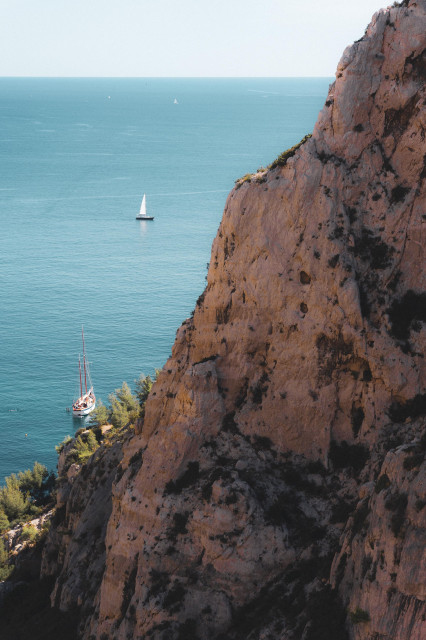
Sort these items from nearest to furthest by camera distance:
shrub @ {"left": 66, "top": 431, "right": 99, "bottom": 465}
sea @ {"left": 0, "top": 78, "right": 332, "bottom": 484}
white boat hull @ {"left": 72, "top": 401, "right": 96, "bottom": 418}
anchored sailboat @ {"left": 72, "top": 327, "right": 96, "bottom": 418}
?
1. shrub @ {"left": 66, "top": 431, "right": 99, "bottom": 465}
2. white boat hull @ {"left": 72, "top": 401, "right": 96, "bottom": 418}
3. anchored sailboat @ {"left": 72, "top": 327, "right": 96, "bottom": 418}
4. sea @ {"left": 0, "top": 78, "right": 332, "bottom": 484}

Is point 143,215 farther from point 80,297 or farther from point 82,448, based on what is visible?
point 82,448

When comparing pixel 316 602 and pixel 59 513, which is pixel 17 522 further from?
pixel 316 602

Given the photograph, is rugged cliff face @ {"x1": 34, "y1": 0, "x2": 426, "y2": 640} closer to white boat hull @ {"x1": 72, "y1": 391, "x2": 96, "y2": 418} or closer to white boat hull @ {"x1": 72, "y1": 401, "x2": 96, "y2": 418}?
white boat hull @ {"x1": 72, "y1": 401, "x2": 96, "y2": 418}

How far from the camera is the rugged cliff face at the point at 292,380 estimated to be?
105 feet

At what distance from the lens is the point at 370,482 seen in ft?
96.9

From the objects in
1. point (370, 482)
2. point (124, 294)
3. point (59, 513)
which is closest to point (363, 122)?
point (370, 482)

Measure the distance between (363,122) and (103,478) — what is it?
24.1 metres

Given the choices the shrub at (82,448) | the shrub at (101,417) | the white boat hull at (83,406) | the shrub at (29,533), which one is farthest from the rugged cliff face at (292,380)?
the white boat hull at (83,406)

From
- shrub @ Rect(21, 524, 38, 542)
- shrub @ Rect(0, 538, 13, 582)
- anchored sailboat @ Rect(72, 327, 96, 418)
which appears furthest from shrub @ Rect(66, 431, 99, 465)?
anchored sailboat @ Rect(72, 327, 96, 418)

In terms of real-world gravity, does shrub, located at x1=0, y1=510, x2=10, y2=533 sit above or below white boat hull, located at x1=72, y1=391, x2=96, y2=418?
below

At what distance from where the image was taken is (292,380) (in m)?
34.1

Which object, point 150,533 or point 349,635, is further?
point 150,533

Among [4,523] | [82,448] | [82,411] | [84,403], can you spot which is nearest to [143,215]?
[84,403]

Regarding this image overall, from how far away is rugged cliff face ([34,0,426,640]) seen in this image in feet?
105
